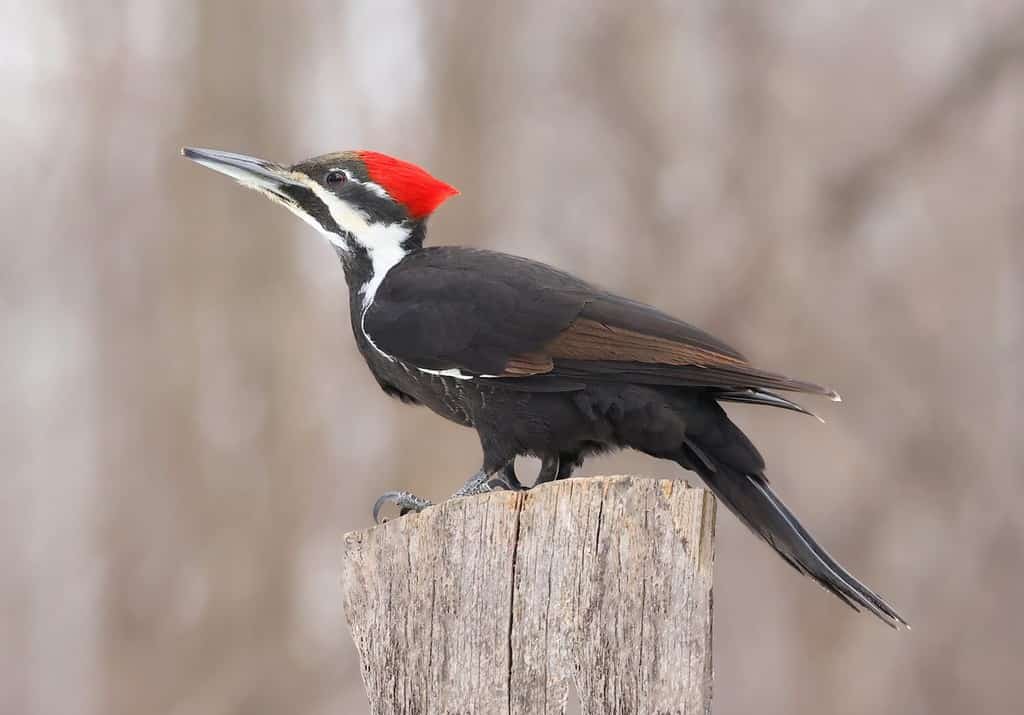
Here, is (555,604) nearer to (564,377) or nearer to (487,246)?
(564,377)

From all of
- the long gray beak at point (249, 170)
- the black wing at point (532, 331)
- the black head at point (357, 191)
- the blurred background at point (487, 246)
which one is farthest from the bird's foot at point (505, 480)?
the blurred background at point (487, 246)

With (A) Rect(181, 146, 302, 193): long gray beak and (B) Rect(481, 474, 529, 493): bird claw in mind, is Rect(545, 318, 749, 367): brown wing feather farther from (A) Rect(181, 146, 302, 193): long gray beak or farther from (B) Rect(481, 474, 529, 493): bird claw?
(A) Rect(181, 146, 302, 193): long gray beak

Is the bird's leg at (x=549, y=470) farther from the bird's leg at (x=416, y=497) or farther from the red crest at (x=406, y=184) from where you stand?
the red crest at (x=406, y=184)

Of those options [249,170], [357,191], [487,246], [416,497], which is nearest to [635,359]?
[416,497]

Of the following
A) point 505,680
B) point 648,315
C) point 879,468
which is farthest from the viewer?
point 879,468

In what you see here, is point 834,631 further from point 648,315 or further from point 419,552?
point 419,552

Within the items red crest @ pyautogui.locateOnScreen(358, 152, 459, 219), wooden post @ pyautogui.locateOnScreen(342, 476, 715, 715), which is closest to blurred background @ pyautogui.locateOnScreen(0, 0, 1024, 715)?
red crest @ pyautogui.locateOnScreen(358, 152, 459, 219)

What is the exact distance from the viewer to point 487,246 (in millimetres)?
7469

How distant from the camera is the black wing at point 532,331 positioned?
3.33 metres

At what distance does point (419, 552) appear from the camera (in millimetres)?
2818

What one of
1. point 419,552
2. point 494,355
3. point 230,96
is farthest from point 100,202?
point 419,552

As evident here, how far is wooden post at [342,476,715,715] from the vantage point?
2.56 metres

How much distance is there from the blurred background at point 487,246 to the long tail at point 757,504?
3.58 meters

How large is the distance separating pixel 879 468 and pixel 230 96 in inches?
165
